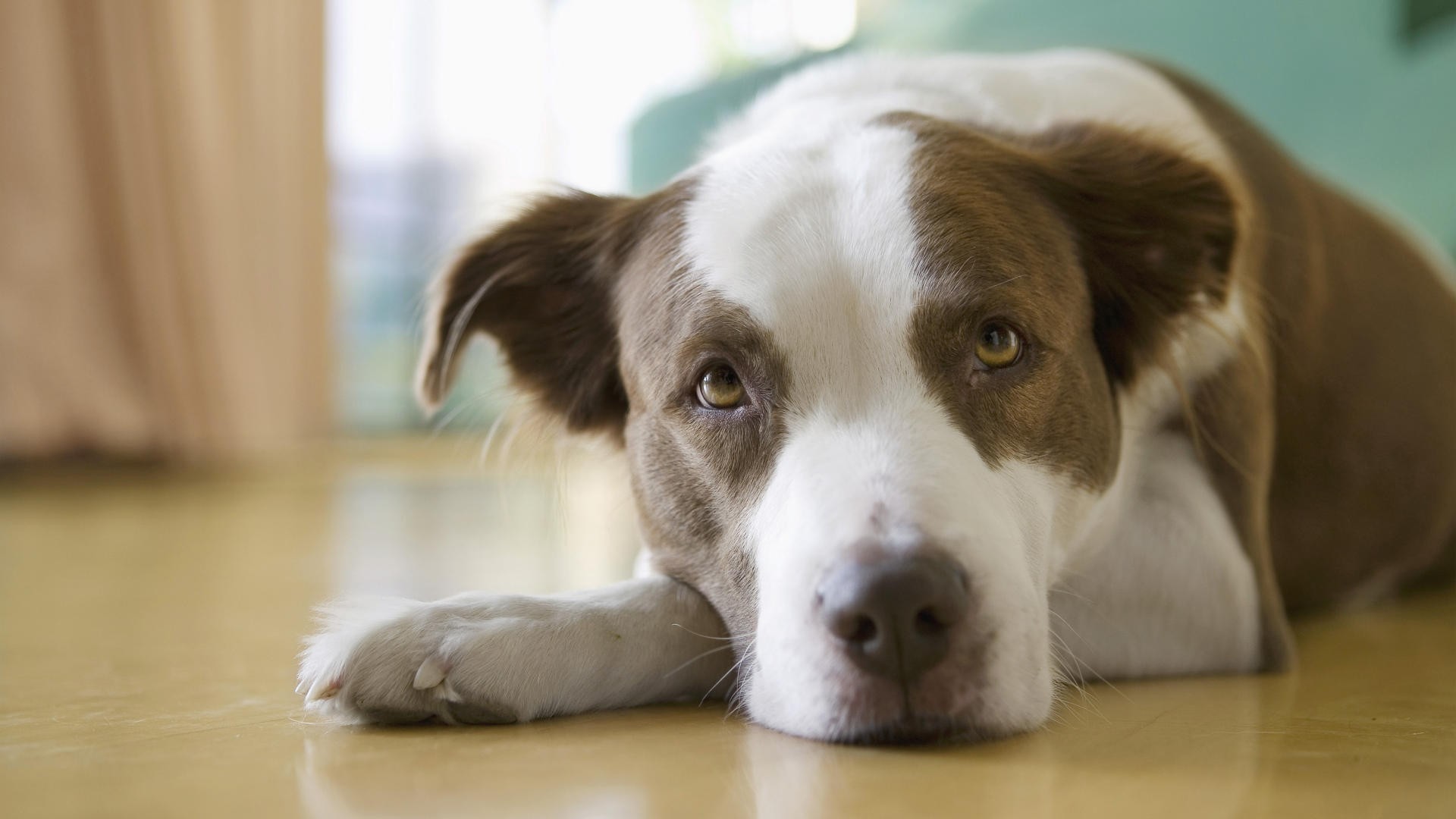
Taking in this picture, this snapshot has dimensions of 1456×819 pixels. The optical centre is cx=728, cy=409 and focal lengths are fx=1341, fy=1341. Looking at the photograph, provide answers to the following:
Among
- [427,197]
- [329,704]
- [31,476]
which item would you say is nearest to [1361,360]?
[329,704]

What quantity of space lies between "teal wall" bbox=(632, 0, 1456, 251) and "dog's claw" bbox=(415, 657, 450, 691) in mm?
2665

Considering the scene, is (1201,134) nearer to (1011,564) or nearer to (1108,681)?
(1108,681)

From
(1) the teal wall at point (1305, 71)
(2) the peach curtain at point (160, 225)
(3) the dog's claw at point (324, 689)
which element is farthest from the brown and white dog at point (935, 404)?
(2) the peach curtain at point (160, 225)

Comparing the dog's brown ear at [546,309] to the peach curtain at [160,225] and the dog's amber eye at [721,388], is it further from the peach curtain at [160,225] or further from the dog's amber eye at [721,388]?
the peach curtain at [160,225]

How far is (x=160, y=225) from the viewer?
7035mm

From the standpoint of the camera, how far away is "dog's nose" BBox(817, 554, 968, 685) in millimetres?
1493

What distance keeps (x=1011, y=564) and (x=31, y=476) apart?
6.03 m

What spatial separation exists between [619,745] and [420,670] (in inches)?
11.5

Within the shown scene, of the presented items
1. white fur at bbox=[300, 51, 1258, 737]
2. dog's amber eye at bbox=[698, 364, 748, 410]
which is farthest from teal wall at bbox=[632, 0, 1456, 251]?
dog's amber eye at bbox=[698, 364, 748, 410]

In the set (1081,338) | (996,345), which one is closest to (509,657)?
(996,345)

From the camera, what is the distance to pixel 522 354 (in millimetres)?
2496

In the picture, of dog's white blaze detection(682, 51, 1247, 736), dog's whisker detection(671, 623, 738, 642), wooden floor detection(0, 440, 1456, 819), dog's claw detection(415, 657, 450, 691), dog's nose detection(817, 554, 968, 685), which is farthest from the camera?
dog's whisker detection(671, 623, 738, 642)

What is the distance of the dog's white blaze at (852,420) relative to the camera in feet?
5.25

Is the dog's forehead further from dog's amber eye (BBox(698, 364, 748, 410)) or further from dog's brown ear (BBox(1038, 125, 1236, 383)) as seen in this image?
dog's brown ear (BBox(1038, 125, 1236, 383))
